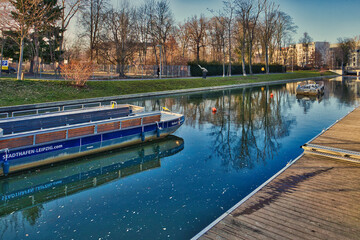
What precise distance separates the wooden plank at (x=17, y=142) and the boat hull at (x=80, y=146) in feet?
0.58

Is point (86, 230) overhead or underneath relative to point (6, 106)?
underneath

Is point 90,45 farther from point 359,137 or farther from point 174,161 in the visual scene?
point 359,137

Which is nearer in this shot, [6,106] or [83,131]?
[83,131]

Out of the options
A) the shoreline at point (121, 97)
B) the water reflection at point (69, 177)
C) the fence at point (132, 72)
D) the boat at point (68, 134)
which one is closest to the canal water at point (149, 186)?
the water reflection at point (69, 177)

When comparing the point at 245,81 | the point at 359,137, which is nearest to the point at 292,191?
the point at 359,137

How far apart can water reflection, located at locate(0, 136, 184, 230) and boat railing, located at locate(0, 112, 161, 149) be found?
1216 mm

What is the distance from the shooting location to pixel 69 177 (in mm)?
10703

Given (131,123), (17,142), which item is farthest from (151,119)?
(17,142)

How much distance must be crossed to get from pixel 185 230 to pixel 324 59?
17140 centimetres

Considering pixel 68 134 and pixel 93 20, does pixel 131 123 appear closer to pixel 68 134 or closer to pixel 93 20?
pixel 68 134

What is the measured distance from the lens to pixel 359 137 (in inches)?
512

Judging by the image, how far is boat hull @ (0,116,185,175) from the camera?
10.6m

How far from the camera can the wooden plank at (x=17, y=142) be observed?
10211 millimetres

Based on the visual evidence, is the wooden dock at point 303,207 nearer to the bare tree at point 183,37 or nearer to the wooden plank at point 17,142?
the wooden plank at point 17,142
